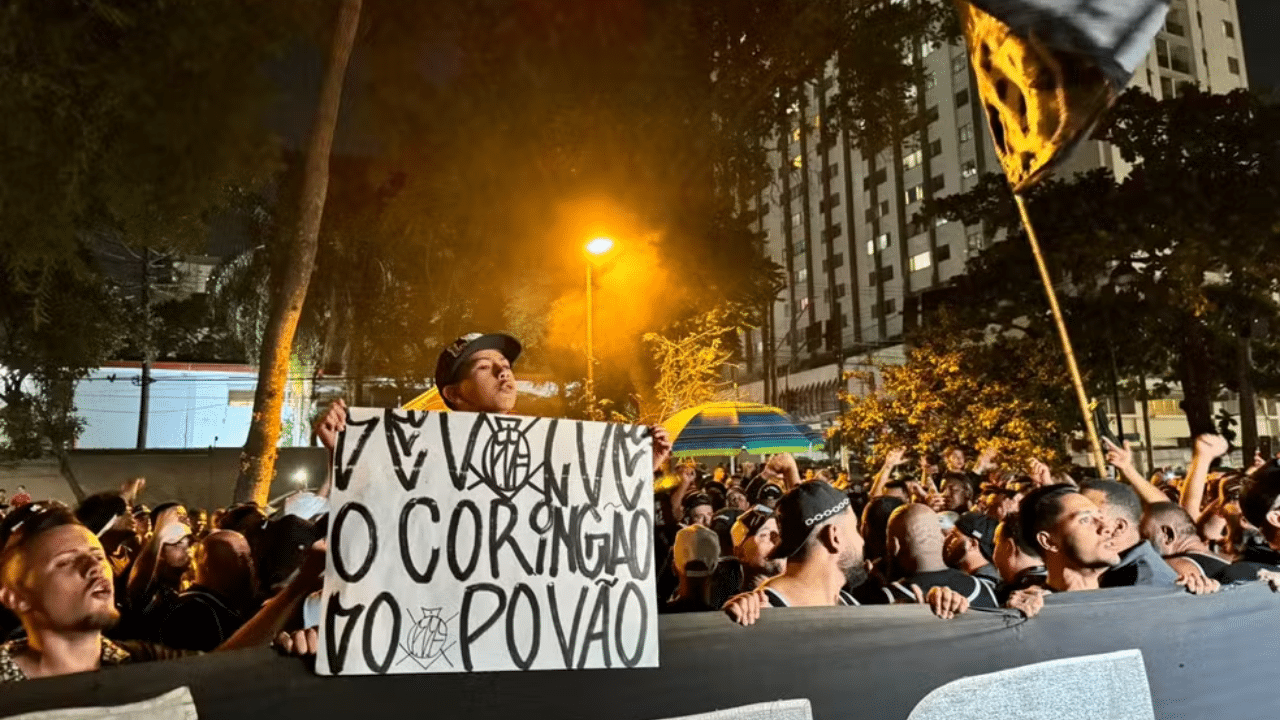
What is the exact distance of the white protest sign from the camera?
2.42 meters

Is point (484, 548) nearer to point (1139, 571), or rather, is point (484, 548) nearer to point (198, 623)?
point (198, 623)

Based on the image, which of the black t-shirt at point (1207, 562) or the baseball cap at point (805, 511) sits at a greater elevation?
the baseball cap at point (805, 511)

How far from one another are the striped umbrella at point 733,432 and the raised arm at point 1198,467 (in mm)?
8008

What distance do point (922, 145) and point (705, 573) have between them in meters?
67.4

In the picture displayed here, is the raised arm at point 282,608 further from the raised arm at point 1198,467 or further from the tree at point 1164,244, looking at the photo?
the tree at point 1164,244

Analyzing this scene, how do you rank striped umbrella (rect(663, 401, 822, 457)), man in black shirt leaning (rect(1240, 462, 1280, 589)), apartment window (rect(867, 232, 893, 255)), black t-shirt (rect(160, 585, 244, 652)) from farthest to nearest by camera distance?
apartment window (rect(867, 232, 893, 255)) → striped umbrella (rect(663, 401, 822, 457)) → man in black shirt leaning (rect(1240, 462, 1280, 589)) → black t-shirt (rect(160, 585, 244, 652))

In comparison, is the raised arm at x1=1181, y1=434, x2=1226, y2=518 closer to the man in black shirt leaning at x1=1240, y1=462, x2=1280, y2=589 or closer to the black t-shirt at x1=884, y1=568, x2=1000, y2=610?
the man in black shirt leaning at x1=1240, y1=462, x2=1280, y2=589

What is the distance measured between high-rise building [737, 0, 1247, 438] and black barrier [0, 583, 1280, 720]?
164ft

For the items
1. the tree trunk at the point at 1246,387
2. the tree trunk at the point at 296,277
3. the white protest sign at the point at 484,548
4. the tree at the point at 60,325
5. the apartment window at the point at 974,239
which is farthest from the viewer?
the apartment window at the point at 974,239

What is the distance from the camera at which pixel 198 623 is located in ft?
12.0

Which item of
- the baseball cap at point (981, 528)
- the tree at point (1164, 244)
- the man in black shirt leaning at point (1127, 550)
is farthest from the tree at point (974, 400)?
the man in black shirt leaning at point (1127, 550)

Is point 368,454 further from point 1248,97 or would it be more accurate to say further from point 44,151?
point 1248,97

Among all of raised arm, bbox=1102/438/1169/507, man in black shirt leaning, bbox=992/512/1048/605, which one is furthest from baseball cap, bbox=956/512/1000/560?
man in black shirt leaning, bbox=992/512/1048/605

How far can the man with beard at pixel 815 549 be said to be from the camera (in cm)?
338
